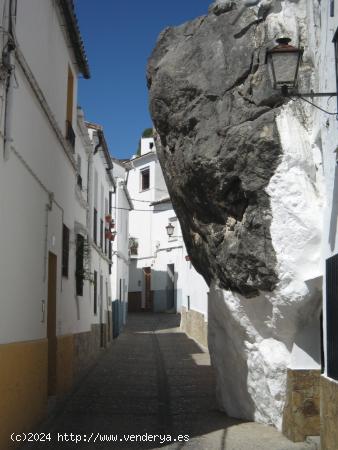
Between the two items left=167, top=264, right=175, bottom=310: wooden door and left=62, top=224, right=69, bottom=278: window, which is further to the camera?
left=167, top=264, right=175, bottom=310: wooden door

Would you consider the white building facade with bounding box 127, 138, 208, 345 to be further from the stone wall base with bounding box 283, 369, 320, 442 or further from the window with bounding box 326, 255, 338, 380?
the window with bounding box 326, 255, 338, 380

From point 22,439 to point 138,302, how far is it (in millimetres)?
30276

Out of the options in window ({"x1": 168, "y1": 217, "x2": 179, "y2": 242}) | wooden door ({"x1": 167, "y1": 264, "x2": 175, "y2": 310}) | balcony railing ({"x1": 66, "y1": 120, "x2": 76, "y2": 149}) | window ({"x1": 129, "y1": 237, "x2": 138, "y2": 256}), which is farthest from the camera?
window ({"x1": 129, "y1": 237, "x2": 138, "y2": 256})

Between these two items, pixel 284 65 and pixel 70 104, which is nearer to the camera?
pixel 284 65

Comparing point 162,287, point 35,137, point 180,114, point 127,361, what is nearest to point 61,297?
point 35,137

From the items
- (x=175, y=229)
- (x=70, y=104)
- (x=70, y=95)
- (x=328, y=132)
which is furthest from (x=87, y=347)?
(x=175, y=229)

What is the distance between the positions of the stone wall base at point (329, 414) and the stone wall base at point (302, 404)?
1.96 ft

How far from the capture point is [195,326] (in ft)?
70.1

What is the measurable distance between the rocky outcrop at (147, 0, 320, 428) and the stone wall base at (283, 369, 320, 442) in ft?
0.70

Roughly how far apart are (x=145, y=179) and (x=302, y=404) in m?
32.0

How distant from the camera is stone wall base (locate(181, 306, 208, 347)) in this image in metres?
19.1

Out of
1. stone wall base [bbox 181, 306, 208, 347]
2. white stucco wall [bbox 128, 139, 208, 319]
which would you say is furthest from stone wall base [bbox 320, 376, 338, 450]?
white stucco wall [bbox 128, 139, 208, 319]

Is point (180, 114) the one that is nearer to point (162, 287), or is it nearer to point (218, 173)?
point (218, 173)

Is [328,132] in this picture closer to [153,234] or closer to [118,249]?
[118,249]
